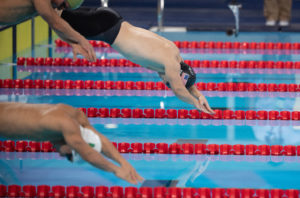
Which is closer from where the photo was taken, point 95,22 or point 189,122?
point 95,22

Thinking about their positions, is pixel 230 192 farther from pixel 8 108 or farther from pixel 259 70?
pixel 259 70

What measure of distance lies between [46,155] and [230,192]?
6.28 ft

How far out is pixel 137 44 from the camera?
5633mm

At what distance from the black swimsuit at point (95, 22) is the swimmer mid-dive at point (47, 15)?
757mm

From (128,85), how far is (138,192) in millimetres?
3525

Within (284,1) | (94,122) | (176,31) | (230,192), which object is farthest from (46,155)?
(284,1)

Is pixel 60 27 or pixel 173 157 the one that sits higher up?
pixel 60 27

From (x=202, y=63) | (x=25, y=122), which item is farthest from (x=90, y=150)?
(x=202, y=63)

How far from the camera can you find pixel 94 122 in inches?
281

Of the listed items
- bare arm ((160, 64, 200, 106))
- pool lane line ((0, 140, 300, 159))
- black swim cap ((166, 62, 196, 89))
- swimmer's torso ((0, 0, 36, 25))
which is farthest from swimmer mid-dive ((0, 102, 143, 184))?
pool lane line ((0, 140, 300, 159))

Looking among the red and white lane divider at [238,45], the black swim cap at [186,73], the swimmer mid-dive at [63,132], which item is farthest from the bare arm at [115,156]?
the red and white lane divider at [238,45]

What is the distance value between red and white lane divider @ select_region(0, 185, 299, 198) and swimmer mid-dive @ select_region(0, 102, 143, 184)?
1.05 metres

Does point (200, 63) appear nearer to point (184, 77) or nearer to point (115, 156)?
point (184, 77)

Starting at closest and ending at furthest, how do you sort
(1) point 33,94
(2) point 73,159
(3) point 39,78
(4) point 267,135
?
1. (2) point 73,159
2. (4) point 267,135
3. (1) point 33,94
4. (3) point 39,78
